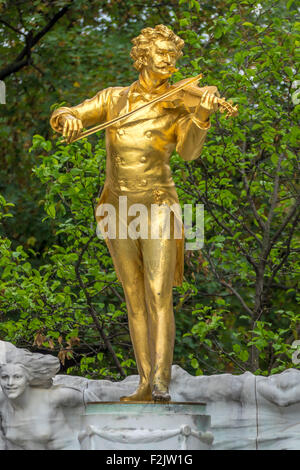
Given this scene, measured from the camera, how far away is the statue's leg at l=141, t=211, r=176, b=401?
5.55 m

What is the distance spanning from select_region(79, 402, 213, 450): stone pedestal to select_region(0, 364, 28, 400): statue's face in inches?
20.0

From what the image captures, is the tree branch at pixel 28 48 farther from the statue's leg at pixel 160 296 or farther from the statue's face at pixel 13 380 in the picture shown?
the statue's face at pixel 13 380

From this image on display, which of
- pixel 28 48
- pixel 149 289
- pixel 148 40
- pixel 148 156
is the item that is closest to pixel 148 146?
pixel 148 156

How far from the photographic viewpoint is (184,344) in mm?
10383

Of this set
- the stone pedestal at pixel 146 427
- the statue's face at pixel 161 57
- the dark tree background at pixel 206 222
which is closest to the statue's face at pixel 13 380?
the stone pedestal at pixel 146 427

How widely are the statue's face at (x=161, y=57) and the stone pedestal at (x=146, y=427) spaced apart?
6.58 ft

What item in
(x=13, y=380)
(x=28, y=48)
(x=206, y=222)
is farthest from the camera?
(x=28, y=48)

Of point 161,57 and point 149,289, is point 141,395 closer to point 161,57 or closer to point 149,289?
point 149,289

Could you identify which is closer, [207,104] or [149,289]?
[207,104]

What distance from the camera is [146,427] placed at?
523 cm

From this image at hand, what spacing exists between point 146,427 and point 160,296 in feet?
2.62

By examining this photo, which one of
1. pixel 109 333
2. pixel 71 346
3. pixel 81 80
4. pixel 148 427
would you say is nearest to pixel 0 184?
pixel 81 80

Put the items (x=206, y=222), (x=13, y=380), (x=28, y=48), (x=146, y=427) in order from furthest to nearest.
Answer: (x=28, y=48) < (x=206, y=222) < (x=13, y=380) < (x=146, y=427)

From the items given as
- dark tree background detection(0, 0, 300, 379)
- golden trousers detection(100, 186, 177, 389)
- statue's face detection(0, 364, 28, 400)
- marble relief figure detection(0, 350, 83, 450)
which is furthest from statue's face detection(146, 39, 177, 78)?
dark tree background detection(0, 0, 300, 379)
